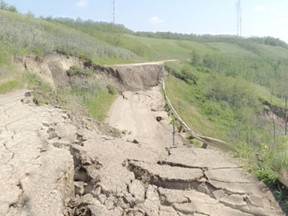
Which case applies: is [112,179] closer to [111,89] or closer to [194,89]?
[111,89]

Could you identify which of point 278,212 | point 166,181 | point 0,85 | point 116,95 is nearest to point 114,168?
point 166,181

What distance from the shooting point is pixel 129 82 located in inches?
1532

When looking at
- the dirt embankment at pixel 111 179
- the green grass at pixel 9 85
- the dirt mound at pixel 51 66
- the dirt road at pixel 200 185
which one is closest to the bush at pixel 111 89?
the dirt mound at pixel 51 66

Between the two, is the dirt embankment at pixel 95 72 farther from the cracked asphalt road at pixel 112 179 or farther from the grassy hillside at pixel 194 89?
the cracked asphalt road at pixel 112 179

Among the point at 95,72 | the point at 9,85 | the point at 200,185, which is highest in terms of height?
the point at 9,85

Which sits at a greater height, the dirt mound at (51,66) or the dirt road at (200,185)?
the dirt mound at (51,66)

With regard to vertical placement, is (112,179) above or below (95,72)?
below

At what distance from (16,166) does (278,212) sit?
163 inches

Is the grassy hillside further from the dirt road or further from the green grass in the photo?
the dirt road

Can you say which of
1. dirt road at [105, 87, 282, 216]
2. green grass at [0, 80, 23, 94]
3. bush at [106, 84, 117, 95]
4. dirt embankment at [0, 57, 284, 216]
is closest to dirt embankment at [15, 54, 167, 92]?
bush at [106, 84, 117, 95]

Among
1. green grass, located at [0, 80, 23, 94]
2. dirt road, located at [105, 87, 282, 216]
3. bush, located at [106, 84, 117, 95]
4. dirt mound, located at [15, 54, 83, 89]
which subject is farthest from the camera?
bush, located at [106, 84, 117, 95]

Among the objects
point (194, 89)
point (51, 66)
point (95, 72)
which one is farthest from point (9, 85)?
point (194, 89)

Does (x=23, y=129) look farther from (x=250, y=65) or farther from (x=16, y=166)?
(x=250, y=65)

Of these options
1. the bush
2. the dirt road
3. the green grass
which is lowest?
the bush
